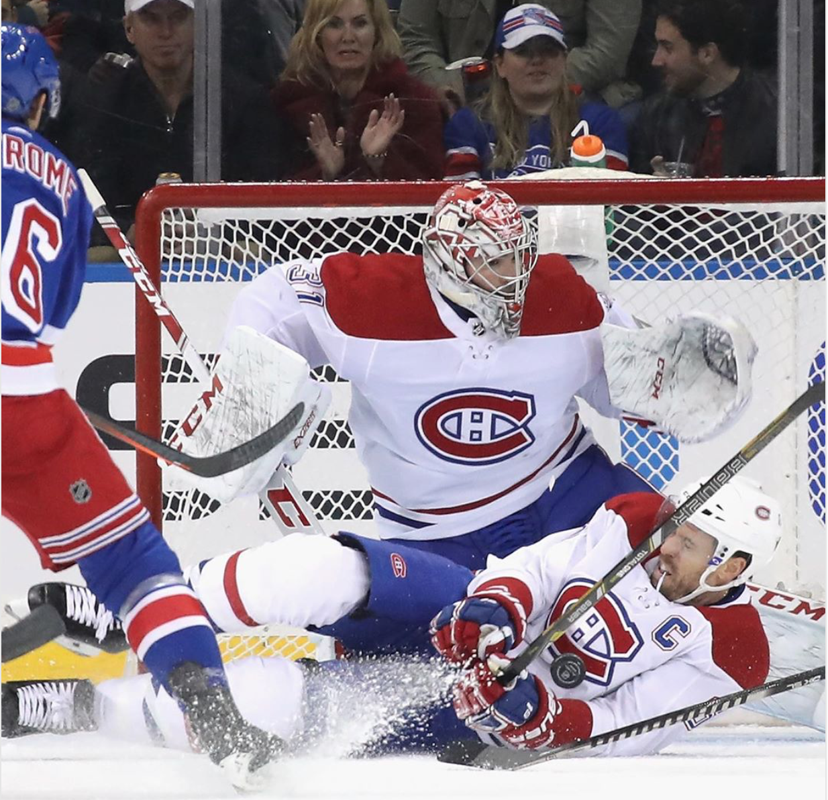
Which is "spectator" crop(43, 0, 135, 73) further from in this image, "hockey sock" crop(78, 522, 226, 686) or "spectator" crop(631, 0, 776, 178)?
"hockey sock" crop(78, 522, 226, 686)

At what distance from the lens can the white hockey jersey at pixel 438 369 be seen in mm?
2789

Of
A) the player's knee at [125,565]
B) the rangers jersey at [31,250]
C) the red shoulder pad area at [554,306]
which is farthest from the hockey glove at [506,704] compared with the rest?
the rangers jersey at [31,250]

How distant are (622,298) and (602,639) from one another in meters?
0.88

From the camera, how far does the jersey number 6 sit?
6.81ft

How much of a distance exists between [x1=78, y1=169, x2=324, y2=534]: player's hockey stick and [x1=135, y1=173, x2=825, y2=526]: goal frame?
0.30ft

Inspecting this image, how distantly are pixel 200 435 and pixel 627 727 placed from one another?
0.92 m

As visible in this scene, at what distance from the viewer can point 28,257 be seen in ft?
6.87

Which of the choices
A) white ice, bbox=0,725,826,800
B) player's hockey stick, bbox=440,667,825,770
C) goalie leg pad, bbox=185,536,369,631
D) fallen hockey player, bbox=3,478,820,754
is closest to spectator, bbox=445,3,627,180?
fallen hockey player, bbox=3,478,820,754

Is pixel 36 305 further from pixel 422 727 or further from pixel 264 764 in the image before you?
pixel 422 727

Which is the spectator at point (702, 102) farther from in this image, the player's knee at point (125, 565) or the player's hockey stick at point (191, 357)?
the player's knee at point (125, 565)

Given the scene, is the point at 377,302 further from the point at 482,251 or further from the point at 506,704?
the point at 506,704

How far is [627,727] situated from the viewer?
253 centimetres

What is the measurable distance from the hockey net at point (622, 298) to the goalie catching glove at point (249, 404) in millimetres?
267

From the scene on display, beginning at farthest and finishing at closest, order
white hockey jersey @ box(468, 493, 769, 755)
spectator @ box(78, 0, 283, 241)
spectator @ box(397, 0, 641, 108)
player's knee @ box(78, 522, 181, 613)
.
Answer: spectator @ box(397, 0, 641, 108)
spectator @ box(78, 0, 283, 241)
white hockey jersey @ box(468, 493, 769, 755)
player's knee @ box(78, 522, 181, 613)
